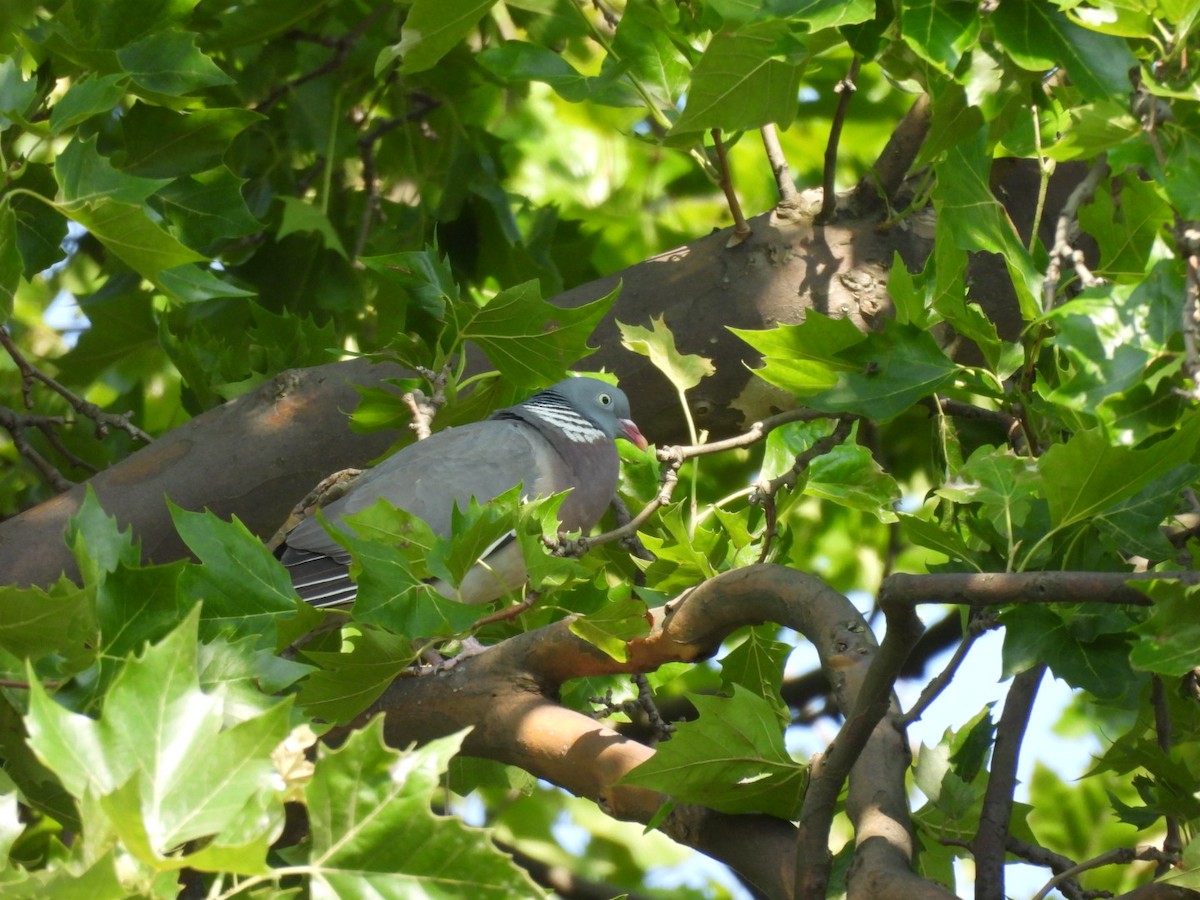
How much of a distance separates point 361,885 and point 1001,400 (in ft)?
3.13

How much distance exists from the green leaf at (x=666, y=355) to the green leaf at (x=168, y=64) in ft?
2.71

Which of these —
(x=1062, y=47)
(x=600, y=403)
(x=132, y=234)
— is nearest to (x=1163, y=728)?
(x=1062, y=47)

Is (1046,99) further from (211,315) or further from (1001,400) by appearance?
(211,315)

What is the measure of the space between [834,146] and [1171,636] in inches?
47.3

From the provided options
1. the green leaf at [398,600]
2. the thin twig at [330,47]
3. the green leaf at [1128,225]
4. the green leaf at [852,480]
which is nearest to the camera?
the green leaf at [398,600]

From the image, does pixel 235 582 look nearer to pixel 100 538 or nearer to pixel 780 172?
pixel 100 538

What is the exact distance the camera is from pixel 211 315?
9.46ft

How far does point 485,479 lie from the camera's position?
243 centimetres

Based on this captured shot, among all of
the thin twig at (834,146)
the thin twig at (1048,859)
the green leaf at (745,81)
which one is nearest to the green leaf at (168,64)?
the green leaf at (745,81)

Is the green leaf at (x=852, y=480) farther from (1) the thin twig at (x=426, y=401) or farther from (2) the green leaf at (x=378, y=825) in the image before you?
(2) the green leaf at (x=378, y=825)

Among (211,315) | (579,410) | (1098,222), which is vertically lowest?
(579,410)

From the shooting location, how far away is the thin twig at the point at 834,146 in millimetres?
2072

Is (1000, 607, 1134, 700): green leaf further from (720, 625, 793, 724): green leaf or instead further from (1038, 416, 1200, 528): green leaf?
(720, 625, 793, 724): green leaf

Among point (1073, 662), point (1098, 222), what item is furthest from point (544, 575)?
point (1098, 222)
